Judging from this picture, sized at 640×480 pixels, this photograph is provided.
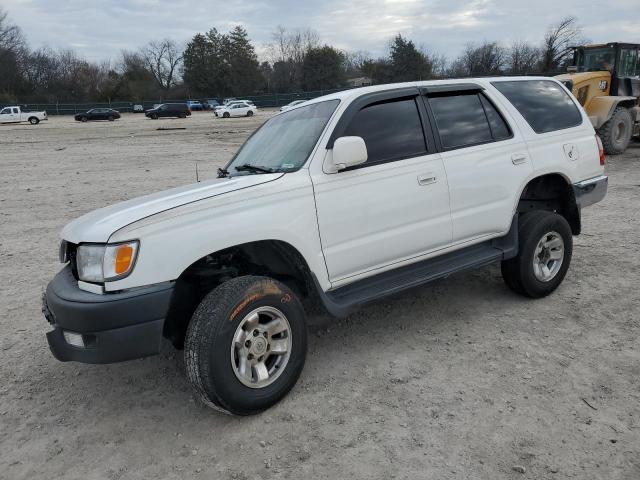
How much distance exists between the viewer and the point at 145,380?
369 centimetres

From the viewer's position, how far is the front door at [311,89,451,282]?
3459 millimetres

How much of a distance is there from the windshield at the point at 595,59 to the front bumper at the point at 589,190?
1067cm

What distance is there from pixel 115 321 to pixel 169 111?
50.4m

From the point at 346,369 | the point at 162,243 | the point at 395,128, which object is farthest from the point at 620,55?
the point at 162,243

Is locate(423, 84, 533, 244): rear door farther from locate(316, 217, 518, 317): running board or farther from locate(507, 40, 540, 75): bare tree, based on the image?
locate(507, 40, 540, 75): bare tree

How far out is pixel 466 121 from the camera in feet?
13.9

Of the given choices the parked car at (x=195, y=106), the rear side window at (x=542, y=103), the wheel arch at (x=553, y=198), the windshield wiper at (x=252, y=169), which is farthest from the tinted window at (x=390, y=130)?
the parked car at (x=195, y=106)

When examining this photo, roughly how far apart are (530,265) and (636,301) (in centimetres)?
101

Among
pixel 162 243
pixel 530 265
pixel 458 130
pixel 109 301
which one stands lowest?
pixel 530 265

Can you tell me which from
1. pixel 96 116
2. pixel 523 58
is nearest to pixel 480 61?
pixel 523 58

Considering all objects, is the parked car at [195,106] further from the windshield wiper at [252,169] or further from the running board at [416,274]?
the running board at [416,274]

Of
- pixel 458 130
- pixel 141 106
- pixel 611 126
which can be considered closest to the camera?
pixel 458 130

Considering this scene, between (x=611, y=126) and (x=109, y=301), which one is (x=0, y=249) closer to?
(x=109, y=301)

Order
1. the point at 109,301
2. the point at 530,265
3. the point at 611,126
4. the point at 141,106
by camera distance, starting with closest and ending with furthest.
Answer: the point at 109,301 → the point at 530,265 → the point at 611,126 → the point at 141,106
